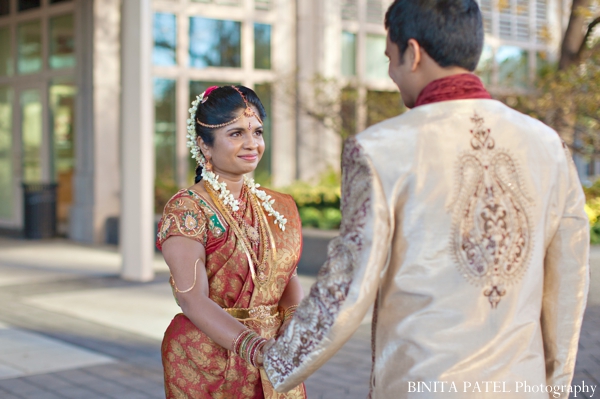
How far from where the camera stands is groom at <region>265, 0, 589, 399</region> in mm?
1968

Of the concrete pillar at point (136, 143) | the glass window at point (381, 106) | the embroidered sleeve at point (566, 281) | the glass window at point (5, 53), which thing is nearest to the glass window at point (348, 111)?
the glass window at point (381, 106)

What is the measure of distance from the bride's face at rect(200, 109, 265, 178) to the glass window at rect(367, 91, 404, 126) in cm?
1076

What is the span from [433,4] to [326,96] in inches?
482

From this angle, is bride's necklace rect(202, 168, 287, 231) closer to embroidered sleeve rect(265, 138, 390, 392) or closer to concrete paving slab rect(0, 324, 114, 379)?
embroidered sleeve rect(265, 138, 390, 392)

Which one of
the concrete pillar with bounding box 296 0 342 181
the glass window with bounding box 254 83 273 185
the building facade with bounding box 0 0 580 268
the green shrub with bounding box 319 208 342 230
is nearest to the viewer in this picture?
the green shrub with bounding box 319 208 342 230

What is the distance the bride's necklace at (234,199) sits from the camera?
288 cm

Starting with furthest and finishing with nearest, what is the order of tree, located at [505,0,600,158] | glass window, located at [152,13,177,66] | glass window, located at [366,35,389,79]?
glass window, located at [366,35,389,79]
glass window, located at [152,13,177,66]
tree, located at [505,0,600,158]

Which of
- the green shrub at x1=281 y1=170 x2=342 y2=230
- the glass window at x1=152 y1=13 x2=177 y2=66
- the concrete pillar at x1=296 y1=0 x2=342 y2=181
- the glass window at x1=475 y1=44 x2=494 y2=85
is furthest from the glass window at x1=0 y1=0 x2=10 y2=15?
the glass window at x1=475 y1=44 x2=494 y2=85

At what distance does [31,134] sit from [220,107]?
1371 centimetres

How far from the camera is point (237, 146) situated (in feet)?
9.41

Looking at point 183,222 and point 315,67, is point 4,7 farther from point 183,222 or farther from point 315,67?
point 183,222

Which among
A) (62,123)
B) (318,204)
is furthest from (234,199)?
(62,123)

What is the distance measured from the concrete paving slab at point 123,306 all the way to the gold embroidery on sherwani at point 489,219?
17.0 feet

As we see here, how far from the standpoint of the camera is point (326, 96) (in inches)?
558
